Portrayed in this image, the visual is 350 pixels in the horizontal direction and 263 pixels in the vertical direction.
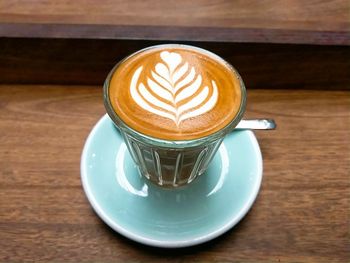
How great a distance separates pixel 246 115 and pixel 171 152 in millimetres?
229

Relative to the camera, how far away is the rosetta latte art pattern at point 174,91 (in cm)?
69

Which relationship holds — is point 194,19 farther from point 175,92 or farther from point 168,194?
point 168,194

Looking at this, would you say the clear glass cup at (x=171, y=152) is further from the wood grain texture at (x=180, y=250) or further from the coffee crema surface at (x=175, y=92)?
the wood grain texture at (x=180, y=250)

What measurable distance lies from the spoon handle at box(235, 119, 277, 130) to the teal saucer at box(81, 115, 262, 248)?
1 centimetres

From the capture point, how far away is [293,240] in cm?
69

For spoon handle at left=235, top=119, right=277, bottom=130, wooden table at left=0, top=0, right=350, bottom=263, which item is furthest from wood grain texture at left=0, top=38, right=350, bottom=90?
spoon handle at left=235, top=119, right=277, bottom=130

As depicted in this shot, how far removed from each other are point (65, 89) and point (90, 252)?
351 mm

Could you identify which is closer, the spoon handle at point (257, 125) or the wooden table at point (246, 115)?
the wooden table at point (246, 115)

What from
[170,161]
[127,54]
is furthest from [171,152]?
[127,54]

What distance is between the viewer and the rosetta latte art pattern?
686 millimetres

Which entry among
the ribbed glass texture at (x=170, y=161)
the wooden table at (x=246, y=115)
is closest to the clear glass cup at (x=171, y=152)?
the ribbed glass texture at (x=170, y=161)

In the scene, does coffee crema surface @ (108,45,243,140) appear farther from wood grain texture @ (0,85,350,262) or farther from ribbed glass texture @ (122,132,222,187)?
wood grain texture @ (0,85,350,262)

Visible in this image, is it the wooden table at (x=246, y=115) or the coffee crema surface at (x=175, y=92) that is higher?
the coffee crema surface at (x=175, y=92)

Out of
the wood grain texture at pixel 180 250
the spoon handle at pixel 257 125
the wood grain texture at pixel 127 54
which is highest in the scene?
the wood grain texture at pixel 127 54
